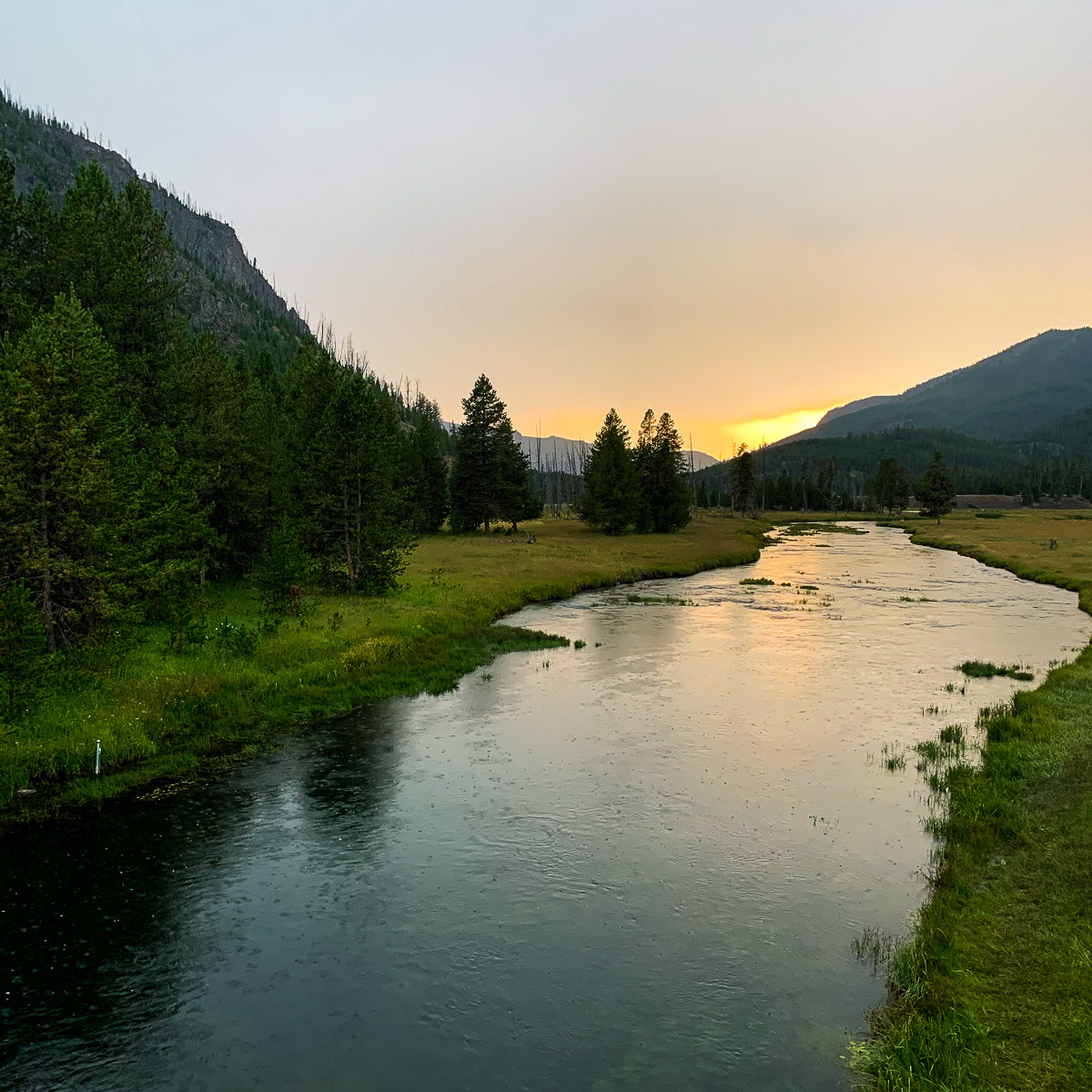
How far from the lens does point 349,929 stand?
13.8 meters

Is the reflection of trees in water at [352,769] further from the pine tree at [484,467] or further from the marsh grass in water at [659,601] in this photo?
the pine tree at [484,467]

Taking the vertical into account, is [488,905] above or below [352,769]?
below

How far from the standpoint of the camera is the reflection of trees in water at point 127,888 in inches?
440

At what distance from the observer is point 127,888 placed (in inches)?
591

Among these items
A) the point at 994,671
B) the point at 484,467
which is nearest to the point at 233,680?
the point at 994,671

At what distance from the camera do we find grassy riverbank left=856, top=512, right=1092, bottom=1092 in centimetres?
959

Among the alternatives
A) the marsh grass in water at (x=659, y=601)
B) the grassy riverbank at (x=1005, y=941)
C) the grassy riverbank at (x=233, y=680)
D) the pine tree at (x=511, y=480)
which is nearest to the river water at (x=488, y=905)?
the grassy riverbank at (x=1005, y=941)

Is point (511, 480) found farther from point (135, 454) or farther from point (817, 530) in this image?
point (817, 530)

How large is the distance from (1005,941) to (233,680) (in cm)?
2416

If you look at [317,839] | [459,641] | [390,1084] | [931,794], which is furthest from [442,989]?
[459,641]

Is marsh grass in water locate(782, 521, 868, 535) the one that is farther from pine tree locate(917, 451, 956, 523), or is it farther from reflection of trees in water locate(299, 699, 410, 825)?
reflection of trees in water locate(299, 699, 410, 825)

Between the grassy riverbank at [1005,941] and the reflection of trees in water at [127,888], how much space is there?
37.0ft

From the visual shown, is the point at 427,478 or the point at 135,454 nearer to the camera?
the point at 135,454

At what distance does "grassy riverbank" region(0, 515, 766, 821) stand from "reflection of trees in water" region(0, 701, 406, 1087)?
2.10 metres
